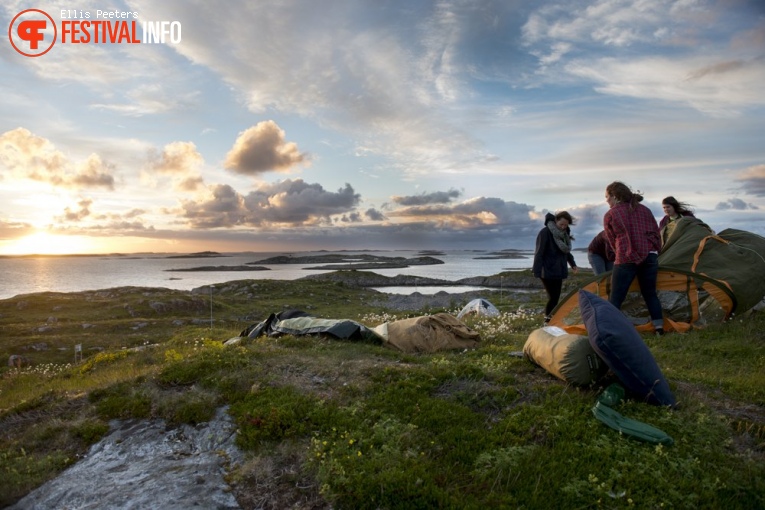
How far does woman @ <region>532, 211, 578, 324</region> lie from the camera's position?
13.1m

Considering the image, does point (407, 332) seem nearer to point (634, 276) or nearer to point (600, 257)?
point (634, 276)

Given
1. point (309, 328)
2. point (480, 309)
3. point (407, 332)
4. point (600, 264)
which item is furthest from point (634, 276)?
point (480, 309)

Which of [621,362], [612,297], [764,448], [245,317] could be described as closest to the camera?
[764,448]

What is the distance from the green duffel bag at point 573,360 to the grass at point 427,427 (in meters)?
0.23

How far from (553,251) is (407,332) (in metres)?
5.49

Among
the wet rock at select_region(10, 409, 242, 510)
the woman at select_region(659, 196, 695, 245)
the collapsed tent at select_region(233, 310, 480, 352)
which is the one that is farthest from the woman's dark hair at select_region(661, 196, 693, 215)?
the wet rock at select_region(10, 409, 242, 510)

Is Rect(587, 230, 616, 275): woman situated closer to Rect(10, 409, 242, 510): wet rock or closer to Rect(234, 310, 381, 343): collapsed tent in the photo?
Rect(234, 310, 381, 343): collapsed tent

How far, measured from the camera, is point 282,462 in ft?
18.2

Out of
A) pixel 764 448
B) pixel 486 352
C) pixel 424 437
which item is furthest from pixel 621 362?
pixel 486 352

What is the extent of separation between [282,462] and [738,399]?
23.4ft

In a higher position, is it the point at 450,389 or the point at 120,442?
the point at 450,389

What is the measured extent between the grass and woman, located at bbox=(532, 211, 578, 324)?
3.26 metres

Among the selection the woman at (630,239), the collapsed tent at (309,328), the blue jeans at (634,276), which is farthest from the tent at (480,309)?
the collapsed tent at (309,328)

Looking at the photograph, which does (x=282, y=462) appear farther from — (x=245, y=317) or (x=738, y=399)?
(x=245, y=317)
